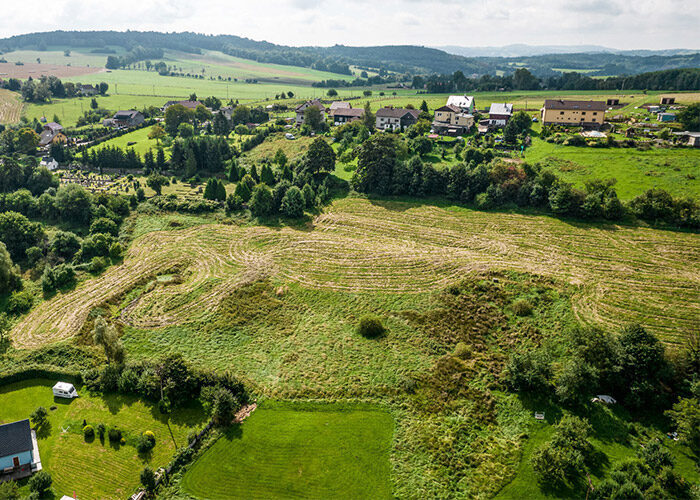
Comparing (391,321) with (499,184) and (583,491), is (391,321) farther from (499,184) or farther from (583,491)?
(499,184)

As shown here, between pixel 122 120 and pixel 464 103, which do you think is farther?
pixel 122 120

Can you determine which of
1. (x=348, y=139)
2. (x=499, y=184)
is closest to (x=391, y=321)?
(x=499, y=184)

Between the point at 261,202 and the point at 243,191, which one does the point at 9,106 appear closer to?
the point at 243,191

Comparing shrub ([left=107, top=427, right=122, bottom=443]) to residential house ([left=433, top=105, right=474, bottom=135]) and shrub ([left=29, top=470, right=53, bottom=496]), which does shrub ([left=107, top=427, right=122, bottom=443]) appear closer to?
shrub ([left=29, top=470, right=53, bottom=496])

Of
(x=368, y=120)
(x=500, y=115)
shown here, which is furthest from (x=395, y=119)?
(x=500, y=115)

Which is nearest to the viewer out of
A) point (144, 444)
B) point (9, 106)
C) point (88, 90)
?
point (144, 444)

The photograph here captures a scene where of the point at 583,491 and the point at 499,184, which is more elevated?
the point at 499,184

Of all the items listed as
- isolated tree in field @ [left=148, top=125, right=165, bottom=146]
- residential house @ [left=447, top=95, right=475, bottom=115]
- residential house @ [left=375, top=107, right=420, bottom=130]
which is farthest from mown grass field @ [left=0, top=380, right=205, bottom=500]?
residential house @ [left=447, top=95, right=475, bottom=115]
